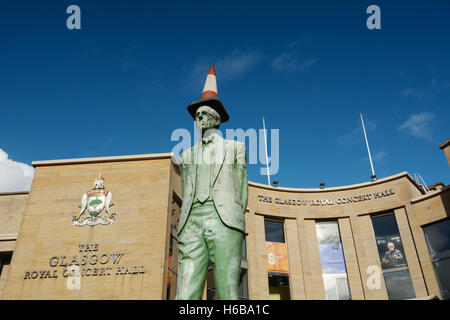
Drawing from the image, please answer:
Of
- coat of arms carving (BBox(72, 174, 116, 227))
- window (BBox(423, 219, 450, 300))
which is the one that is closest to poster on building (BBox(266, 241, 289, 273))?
window (BBox(423, 219, 450, 300))

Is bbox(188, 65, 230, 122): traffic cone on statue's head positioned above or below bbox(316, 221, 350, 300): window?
below

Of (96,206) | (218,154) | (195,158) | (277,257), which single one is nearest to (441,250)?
(277,257)

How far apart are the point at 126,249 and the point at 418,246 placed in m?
19.7

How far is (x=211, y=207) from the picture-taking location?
4957mm

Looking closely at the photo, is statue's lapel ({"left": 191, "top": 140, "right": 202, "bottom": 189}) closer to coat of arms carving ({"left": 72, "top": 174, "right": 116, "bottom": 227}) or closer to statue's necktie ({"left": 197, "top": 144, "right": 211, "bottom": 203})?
statue's necktie ({"left": 197, "top": 144, "right": 211, "bottom": 203})

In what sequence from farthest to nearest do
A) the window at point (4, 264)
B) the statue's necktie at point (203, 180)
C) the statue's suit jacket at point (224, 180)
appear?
the window at point (4, 264), the statue's necktie at point (203, 180), the statue's suit jacket at point (224, 180)

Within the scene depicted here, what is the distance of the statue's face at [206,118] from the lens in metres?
5.63

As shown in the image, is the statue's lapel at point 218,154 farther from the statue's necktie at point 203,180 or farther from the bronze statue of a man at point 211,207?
the statue's necktie at point 203,180

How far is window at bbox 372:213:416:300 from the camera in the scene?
960 inches

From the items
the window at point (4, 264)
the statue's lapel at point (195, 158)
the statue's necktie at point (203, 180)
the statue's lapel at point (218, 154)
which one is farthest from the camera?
the window at point (4, 264)

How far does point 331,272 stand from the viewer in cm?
2653

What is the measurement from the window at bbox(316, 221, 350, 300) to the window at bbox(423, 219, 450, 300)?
5.98 metres

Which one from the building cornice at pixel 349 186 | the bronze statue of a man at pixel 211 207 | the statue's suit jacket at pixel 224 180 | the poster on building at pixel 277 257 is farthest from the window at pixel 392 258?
the bronze statue of a man at pixel 211 207

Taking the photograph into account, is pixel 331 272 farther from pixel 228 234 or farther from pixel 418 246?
pixel 228 234
